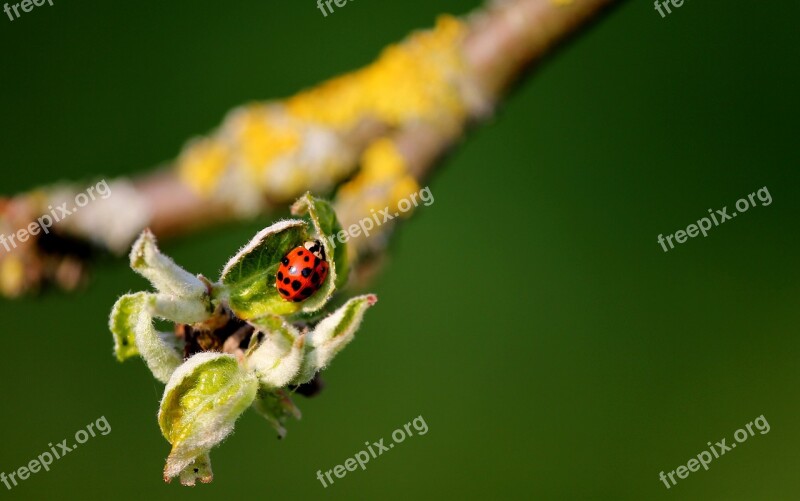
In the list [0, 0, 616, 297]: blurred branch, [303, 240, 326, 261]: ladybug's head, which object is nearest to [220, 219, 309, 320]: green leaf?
[303, 240, 326, 261]: ladybug's head

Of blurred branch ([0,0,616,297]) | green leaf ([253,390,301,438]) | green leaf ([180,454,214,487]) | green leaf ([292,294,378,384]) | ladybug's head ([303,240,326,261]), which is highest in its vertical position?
blurred branch ([0,0,616,297])

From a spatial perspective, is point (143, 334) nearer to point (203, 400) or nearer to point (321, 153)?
point (203, 400)

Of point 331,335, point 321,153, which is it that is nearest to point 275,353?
point 331,335

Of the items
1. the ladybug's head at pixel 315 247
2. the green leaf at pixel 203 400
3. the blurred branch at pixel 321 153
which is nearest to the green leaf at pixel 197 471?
the green leaf at pixel 203 400

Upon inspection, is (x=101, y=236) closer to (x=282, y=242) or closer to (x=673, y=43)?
(x=282, y=242)

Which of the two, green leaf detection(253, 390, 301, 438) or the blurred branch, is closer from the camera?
green leaf detection(253, 390, 301, 438)

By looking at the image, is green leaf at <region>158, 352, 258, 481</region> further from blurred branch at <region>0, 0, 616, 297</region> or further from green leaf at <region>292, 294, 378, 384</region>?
blurred branch at <region>0, 0, 616, 297</region>
